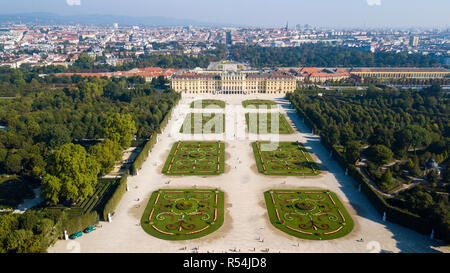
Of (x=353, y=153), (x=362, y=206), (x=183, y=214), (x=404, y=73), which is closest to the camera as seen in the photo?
(x=183, y=214)

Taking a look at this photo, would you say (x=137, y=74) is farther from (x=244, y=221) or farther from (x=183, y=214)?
(x=244, y=221)

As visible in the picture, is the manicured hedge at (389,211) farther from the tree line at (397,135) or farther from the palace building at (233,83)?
the palace building at (233,83)

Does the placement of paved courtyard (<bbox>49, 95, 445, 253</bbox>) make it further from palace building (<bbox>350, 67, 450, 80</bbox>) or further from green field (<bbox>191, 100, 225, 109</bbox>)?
palace building (<bbox>350, 67, 450, 80</bbox>)

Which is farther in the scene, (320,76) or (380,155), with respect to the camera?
(320,76)

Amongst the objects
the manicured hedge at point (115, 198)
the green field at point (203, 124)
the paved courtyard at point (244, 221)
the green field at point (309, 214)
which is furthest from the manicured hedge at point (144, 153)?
the green field at point (309, 214)

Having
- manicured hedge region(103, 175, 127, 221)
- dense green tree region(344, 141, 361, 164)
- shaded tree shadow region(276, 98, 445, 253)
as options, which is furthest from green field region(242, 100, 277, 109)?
manicured hedge region(103, 175, 127, 221)

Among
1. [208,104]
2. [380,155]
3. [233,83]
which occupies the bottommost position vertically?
[380,155]

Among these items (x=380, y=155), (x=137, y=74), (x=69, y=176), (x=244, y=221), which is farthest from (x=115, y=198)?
(x=137, y=74)
